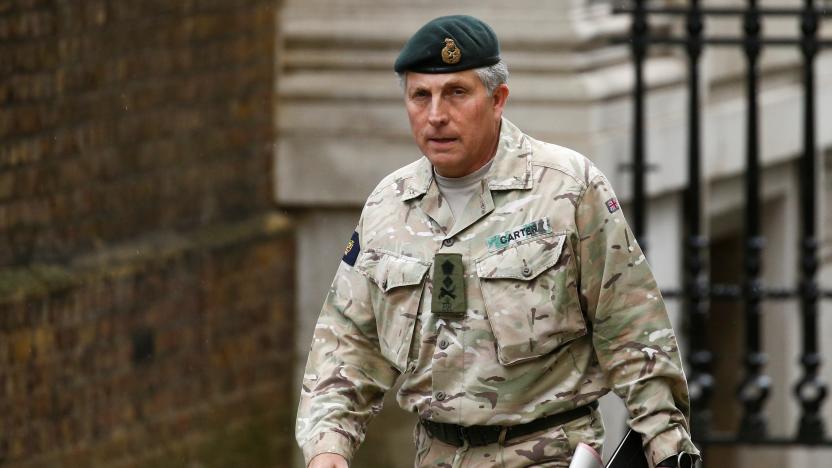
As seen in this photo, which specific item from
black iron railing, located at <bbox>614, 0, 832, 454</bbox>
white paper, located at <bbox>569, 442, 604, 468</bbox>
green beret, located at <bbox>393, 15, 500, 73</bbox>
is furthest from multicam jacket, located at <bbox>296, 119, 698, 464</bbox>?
black iron railing, located at <bbox>614, 0, 832, 454</bbox>

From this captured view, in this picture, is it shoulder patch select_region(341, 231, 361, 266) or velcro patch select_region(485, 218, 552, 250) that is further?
shoulder patch select_region(341, 231, 361, 266)

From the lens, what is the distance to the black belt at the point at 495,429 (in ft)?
13.1

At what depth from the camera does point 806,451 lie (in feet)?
32.1

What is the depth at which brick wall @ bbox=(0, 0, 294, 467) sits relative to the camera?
6641mm

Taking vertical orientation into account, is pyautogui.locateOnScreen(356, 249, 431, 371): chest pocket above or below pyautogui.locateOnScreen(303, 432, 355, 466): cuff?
above

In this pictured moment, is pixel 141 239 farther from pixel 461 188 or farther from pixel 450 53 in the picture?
pixel 450 53

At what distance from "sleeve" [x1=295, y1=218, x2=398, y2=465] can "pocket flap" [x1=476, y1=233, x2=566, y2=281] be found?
1.00 feet

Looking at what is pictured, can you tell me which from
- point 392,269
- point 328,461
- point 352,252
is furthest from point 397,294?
point 328,461

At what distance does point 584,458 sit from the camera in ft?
12.7

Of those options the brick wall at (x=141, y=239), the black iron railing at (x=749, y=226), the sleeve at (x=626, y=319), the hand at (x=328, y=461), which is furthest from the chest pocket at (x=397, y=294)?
the black iron railing at (x=749, y=226)

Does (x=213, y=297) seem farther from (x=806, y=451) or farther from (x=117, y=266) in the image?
(x=806, y=451)

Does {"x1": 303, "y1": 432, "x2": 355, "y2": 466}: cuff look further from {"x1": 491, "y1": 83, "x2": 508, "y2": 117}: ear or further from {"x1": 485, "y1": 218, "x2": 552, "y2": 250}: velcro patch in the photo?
{"x1": 491, "y1": 83, "x2": 508, "y2": 117}: ear

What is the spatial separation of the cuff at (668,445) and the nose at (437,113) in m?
0.78

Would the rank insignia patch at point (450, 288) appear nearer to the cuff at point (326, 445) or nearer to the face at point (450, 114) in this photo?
the face at point (450, 114)
